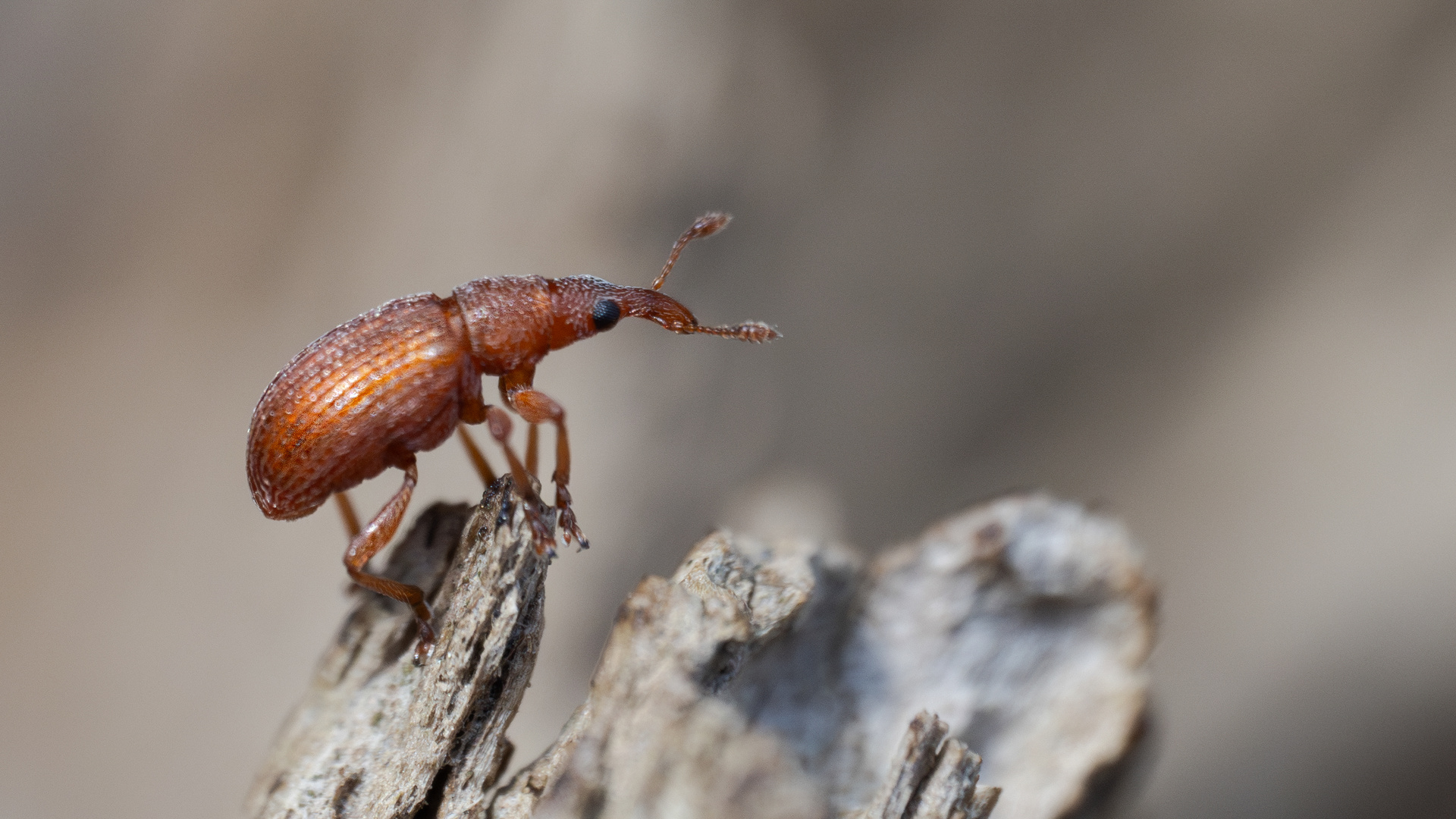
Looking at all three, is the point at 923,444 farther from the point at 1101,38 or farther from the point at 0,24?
the point at 0,24

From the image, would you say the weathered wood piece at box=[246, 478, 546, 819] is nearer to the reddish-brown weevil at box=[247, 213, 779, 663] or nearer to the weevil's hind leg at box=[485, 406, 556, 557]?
the weevil's hind leg at box=[485, 406, 556, 557]

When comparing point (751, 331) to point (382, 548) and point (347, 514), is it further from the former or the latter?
point (347, 514)

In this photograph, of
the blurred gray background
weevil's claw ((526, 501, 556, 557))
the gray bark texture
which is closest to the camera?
the gray bark texture

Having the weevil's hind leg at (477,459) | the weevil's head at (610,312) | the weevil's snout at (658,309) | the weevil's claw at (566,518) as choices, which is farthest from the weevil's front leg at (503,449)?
the weevil's snout at (658,309)

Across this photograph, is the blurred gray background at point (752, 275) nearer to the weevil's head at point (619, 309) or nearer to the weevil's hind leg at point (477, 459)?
the weevil's head at point (619, 309)

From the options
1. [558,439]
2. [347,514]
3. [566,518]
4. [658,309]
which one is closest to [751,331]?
[658,309]

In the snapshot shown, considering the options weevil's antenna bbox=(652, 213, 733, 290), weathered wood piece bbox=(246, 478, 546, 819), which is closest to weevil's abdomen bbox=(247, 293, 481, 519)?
weathered wood piece bbox=(246, 478, 546, 819)

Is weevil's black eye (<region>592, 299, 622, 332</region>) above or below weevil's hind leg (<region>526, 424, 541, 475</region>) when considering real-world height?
above

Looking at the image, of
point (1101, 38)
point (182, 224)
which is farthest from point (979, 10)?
point (182, 224)
